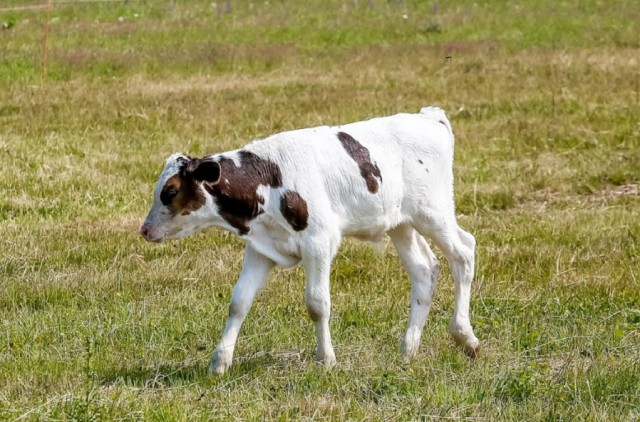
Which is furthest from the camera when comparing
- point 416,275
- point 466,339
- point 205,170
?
point 416,275

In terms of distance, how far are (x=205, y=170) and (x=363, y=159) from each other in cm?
97

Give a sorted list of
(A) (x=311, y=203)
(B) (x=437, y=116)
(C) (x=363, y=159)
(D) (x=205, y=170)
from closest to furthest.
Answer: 1. (D) (x=205, y=170)
2. (A) (x=311, y=203)
3. (C) (x=363, y=159)
4. (B) (x=437, y=116)

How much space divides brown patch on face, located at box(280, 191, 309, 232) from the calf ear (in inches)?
15.5

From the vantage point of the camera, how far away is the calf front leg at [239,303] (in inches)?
262

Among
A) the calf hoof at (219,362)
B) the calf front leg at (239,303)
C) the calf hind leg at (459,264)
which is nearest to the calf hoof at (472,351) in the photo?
the calf hind leg at (459,264)

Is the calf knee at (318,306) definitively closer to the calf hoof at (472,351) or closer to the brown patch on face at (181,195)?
the brown patch on face at (181,195)

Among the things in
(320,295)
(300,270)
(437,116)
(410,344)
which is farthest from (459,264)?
(300,270)

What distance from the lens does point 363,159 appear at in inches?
275

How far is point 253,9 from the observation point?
105 ft

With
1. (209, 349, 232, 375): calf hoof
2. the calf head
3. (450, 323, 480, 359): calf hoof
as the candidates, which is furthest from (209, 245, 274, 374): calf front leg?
(450, 323, 480, 359): calf hoof

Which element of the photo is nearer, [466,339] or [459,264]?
[466,339]

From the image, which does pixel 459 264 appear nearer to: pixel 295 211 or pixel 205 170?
pixel 295 211

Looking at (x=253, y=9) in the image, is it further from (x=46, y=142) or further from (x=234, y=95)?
(x=46, y=142)

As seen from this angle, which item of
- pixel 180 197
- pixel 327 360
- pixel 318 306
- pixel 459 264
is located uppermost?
pixel 180 197
